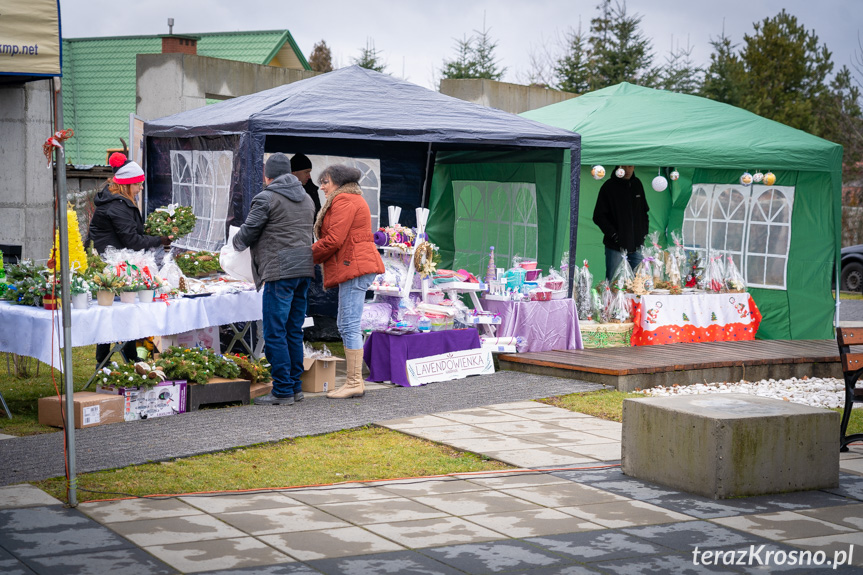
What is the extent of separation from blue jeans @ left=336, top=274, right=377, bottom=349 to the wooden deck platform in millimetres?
2003

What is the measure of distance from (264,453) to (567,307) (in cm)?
462

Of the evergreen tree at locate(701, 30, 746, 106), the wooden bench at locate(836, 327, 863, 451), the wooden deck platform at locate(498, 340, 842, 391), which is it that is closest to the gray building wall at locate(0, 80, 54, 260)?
the wooden deck platform at locate(498, 340, 842, 391)

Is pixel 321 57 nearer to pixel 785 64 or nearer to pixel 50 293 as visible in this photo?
pixel 785 64

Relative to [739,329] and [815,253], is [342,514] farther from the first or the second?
[815,253]

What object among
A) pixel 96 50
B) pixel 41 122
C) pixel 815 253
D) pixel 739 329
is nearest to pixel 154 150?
pixel 41 122

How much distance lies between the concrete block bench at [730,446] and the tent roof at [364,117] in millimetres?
3934

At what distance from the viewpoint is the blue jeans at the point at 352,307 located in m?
7.62

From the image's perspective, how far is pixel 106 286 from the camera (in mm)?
6781

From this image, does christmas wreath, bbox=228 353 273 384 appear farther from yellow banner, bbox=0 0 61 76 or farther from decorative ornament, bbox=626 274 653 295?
decorative ornament, bbox=626 274 653 295

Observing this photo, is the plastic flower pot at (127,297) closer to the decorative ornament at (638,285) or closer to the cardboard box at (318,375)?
the cardboard box at (318,375)

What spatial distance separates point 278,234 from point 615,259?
16.3 ft

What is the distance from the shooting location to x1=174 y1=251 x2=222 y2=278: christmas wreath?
27.4ft

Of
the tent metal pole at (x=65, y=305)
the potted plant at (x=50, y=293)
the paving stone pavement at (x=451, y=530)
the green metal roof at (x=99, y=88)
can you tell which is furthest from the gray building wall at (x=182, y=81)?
the paving stone pavement at (x=451, y=530)

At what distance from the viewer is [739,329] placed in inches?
444
